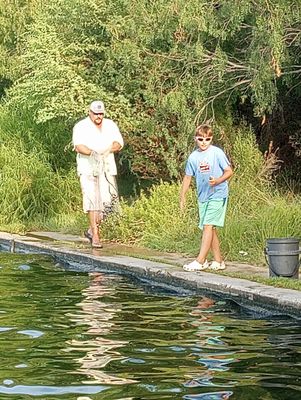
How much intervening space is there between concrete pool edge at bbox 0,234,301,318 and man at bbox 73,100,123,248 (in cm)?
85

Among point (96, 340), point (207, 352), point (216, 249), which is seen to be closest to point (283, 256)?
point (216, 249)

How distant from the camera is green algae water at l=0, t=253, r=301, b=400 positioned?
716 cm

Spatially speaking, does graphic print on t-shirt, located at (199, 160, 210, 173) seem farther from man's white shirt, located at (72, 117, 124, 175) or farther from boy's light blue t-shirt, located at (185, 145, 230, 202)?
man's white shirt, located at (72, 117, 124, 175)

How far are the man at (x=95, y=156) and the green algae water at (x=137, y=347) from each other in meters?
4.20

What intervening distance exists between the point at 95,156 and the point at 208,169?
152 inches

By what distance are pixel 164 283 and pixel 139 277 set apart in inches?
26.8

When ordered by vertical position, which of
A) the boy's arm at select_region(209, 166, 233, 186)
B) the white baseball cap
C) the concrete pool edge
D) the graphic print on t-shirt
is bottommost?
the concrete pool edge

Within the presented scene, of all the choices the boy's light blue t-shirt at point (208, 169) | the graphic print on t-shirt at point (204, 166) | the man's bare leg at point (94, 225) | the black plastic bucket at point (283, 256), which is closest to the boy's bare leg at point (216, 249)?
the boy's light blue t-shirt at point (208, 169)

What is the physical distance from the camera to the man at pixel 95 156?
16.4 meters

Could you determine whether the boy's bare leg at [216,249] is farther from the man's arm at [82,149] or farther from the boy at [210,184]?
the man's arm at [82,149]

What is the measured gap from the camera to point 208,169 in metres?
13.1

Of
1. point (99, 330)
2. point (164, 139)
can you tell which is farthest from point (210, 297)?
point (164, 139)

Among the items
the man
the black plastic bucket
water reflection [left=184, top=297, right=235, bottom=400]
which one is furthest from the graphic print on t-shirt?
the man

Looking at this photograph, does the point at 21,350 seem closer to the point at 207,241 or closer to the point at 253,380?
the point at 253,380
